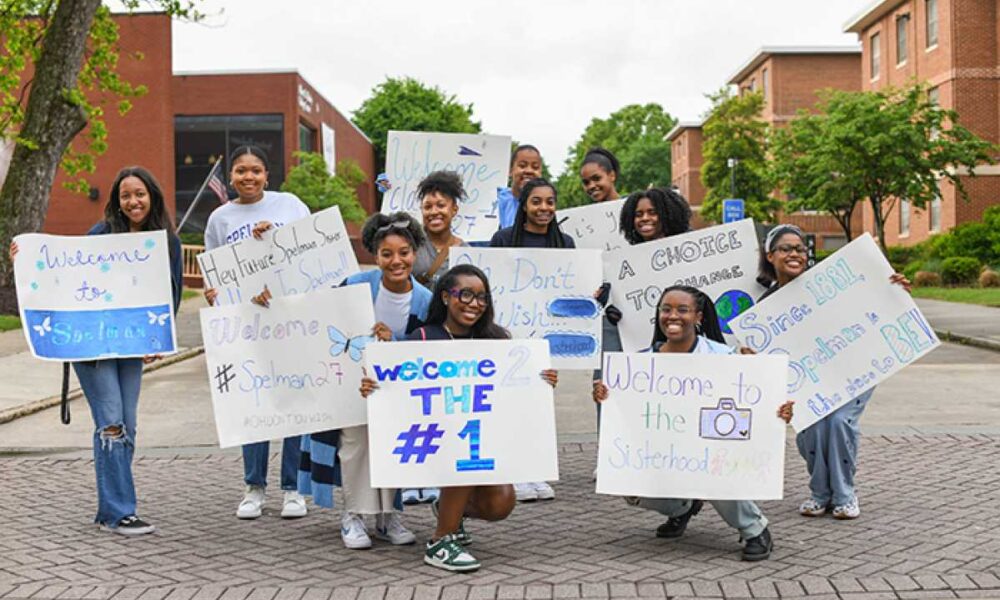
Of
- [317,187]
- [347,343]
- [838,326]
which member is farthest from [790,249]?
[317,187]

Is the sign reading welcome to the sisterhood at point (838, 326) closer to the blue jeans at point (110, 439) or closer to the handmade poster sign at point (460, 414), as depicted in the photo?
the handmade poster sign at point (460, 414)

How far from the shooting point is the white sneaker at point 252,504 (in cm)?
643

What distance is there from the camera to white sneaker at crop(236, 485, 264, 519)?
21.1 ft

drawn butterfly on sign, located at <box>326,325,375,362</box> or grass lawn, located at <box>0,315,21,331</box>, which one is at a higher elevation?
drawn butterfly on sign, located at <box>326,325,375,362</box>

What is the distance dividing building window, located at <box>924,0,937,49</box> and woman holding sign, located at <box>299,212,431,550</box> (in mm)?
39242

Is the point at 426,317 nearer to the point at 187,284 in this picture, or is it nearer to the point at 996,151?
the point at 187,284

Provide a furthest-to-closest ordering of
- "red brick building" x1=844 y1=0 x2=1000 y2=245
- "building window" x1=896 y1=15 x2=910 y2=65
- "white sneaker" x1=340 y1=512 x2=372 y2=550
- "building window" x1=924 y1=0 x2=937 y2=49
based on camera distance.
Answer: "building window" x1=896 y1=15 x2=910 y2=65 < "building window" x1=924 y1=0 x2=937 y2=49 < "red brick building" x1=844 y1=0 x2=1000 y2=245 < "white sneaker" x1=340 y1=512 x2=372 y2=550

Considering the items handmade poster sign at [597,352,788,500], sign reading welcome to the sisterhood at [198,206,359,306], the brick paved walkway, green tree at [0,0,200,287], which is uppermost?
green tree at [0,0,200,287]

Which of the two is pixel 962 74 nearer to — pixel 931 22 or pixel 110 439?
pixel 931 22

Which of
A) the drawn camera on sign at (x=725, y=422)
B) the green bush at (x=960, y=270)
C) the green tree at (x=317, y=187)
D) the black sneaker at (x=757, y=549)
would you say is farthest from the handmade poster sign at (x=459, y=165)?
the green tree at (x=317, y=187)

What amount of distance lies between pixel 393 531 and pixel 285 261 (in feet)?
5.46

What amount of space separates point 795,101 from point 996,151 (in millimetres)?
23563

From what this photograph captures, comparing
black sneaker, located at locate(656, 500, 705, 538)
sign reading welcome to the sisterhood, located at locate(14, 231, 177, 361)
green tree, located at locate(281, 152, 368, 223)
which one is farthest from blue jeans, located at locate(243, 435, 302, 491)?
green tree, located at locate(281, 152, 368, 223)

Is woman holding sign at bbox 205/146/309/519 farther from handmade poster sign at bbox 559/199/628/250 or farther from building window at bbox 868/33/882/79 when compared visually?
building window at bbox 868/33/882/79
